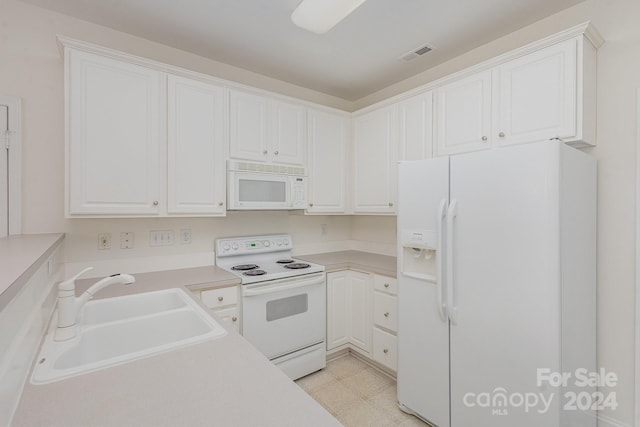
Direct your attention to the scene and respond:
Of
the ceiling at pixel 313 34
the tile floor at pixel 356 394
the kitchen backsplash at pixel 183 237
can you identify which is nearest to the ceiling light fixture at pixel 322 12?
the ceiling at pixel 313 34

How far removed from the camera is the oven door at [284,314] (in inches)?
84.2

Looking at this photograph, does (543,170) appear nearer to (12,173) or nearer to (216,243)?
(216,243)

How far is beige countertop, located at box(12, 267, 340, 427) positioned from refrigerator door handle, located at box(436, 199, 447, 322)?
1154 millimetres

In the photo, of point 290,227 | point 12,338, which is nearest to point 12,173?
point 12,338

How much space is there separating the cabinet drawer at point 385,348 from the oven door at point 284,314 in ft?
1.49

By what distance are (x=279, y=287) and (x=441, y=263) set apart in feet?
3.86

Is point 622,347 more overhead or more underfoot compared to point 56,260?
more underfoot

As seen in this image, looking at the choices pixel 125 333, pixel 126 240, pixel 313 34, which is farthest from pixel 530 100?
pixel 126 240

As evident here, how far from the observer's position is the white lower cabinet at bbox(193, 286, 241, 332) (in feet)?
6.52

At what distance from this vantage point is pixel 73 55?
68.2 inches

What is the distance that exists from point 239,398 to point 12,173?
2.14m

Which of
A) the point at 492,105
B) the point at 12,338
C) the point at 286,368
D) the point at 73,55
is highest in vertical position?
the point at 73,55

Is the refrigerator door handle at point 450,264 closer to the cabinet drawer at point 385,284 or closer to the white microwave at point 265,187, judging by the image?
the cabinet drawer at point 385,284

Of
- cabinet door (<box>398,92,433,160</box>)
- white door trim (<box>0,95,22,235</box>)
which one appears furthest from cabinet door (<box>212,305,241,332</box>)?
cabinet door (<box>398,92,433,160</box>)
